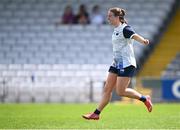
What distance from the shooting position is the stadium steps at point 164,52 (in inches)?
1078

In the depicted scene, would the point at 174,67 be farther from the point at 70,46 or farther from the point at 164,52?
the point at 70,46

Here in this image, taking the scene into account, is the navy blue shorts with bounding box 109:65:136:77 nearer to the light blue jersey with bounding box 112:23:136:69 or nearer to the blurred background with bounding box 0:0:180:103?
the light blue jersey with bounding box 112:23:136:69

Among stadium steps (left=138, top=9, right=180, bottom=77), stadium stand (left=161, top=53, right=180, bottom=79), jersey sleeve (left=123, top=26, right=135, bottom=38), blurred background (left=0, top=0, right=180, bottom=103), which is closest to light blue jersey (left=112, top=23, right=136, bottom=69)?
jersey sleeve (left=123, top=26, right=135, bottom=38)

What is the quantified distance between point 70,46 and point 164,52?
406 centimetres

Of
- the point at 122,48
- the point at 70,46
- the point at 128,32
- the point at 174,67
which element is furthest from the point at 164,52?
the point at 128,32

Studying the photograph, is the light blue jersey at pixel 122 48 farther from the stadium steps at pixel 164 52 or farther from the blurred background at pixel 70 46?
the stadium steps at pixel 164 52

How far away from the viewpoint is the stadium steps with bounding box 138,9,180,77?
2739cm

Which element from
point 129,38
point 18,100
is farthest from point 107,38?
point 129,38

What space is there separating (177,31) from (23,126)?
57.3ft

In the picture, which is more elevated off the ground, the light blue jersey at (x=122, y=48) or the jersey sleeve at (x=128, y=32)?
the jersey sleeve at (x=128, y=32)

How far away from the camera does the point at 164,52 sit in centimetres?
2814

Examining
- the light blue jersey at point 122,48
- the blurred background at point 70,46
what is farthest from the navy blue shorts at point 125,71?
the blurred background at point 70,46

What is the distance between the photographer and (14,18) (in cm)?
2877

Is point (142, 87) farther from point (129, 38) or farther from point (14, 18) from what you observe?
point (129, 38)
